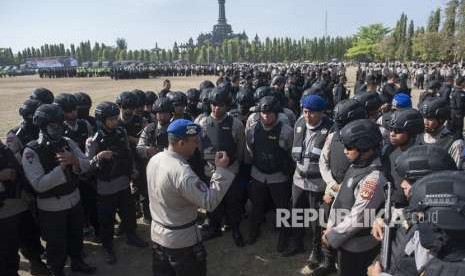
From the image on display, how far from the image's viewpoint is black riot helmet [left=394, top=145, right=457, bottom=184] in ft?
9.14

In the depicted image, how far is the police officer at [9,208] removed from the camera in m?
4.68

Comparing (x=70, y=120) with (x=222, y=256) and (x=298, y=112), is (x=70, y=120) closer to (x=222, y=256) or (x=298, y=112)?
(x=222, y=256)

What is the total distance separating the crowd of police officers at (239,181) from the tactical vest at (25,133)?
20mm

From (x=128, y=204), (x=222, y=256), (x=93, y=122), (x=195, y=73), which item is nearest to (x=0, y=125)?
(x=93, y=122)

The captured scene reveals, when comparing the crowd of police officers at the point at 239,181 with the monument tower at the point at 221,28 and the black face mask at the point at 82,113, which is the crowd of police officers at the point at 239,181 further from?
the monument tower at the point at 221,28

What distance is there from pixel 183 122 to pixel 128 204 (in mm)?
3101

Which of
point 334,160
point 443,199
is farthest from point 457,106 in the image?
point 443,199

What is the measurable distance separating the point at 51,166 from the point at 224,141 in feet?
8.38

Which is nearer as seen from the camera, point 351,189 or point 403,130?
point 351,189

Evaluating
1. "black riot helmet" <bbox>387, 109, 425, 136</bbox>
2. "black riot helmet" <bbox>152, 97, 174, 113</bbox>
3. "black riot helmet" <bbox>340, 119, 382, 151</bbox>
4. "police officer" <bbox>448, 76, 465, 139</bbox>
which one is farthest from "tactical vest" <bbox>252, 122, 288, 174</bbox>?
"police officer" <bbox>448, 76, 465, 139</bbox>

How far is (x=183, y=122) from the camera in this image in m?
3.57

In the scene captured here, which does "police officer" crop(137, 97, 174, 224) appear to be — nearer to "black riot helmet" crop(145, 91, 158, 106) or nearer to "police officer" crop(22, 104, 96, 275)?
"police officer" crop(22, 104, 96, 275)

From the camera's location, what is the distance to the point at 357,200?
11.5 ft

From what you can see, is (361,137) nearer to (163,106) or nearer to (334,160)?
(334,160)
